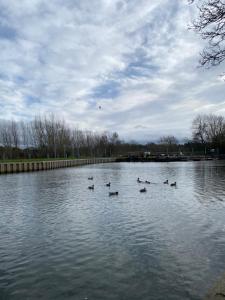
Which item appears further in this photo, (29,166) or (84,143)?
(84,143)

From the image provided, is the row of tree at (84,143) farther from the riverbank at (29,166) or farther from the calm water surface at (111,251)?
the calm water surface at (111,251)

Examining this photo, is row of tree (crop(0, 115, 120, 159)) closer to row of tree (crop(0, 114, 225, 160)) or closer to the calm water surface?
row of tree (crop(0, 114, 225, 160))

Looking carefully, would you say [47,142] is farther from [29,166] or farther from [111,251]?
[111,251]

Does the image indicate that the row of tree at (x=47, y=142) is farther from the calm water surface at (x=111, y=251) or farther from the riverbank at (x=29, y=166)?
the calm water surface at (x=111, y=251)

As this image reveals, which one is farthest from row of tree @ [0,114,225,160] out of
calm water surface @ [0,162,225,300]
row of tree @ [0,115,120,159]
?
calm water surface @ [0,162,225,300]

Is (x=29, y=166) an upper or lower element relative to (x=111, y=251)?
upper

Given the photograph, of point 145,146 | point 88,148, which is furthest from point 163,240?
point 145,146

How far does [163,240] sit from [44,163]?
2476 inches

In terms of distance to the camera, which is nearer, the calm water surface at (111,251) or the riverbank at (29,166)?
the calm water surface at (111,251)

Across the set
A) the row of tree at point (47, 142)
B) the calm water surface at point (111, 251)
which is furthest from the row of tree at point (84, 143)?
the calm water surface at point (111, 251)

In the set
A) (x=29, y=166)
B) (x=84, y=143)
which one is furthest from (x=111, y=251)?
(x=84, y=143)

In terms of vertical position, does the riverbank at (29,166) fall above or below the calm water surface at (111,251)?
above

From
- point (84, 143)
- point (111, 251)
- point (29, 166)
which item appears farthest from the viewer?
point (84, 143)

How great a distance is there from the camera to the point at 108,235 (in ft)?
49.0
